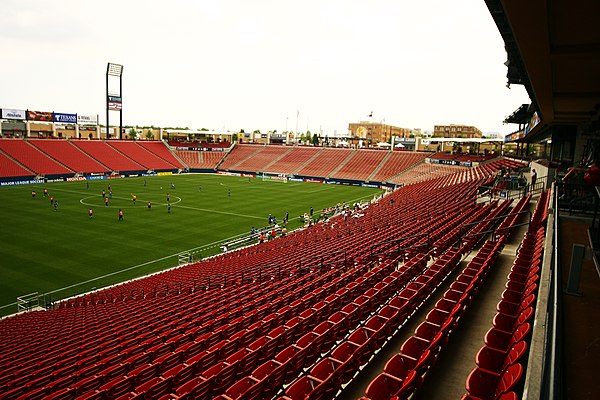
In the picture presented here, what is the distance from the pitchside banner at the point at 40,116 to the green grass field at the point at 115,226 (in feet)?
96.7

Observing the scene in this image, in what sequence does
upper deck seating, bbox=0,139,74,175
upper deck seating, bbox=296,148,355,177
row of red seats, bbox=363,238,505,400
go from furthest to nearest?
1. upper deck seating, bbox=296,148,355,177
2. upper deck seating, bbox=0,139,74,175
3. row of red seats, bbox=363,238,505,400

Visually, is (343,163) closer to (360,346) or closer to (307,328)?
(307,328)

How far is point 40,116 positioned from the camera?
3012 inches

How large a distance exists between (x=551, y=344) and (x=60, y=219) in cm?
3832

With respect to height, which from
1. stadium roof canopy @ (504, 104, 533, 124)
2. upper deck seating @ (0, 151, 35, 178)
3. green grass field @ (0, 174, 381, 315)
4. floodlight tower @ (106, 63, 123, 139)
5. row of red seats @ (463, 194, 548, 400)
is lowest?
green grass field @ (0, 174, 381, 315)

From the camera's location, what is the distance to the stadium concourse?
5.59m

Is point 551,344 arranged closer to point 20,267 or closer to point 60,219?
point 20,267

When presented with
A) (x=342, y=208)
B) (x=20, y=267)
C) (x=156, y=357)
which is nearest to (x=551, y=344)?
(x=156, y=357)

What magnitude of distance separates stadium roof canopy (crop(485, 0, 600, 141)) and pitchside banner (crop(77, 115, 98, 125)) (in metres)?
91.0

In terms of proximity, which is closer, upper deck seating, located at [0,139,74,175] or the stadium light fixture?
upper deck seating, located at [0,139,74,175]

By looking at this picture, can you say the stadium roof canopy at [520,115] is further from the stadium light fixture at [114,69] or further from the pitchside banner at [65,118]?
the pitchside banner at [65,118]

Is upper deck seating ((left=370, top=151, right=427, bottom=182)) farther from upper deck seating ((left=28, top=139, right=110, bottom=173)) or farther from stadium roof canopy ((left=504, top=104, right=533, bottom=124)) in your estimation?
upper deck seating ((left=28, top=139, right=110, bottom=173))

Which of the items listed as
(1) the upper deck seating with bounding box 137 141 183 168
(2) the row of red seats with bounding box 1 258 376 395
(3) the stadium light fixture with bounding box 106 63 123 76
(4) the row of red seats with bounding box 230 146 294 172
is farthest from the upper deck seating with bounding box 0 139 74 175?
(2) the row of red seats with bounding box 1 258 376 395

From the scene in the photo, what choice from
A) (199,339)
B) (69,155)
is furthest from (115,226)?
(69,155)
